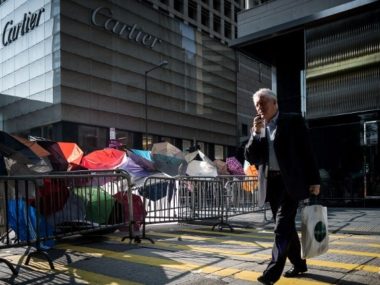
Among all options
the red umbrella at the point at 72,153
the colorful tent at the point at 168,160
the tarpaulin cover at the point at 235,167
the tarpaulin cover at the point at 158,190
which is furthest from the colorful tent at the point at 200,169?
the tarpaulin cover at the point at 158,190

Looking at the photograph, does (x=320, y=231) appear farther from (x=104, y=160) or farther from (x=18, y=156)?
(x=104, y=160)

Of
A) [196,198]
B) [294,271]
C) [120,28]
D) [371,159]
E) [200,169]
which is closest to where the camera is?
[294,271]

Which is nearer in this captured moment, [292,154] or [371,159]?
[292,154]

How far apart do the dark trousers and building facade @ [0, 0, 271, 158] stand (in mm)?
28811

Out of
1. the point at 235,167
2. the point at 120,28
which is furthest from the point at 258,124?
the point at 120,28

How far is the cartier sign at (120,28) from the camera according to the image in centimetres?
4250

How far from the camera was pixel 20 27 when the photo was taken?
4412cm

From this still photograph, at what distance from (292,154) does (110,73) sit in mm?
40199

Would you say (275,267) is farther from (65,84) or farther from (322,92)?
(65,84)

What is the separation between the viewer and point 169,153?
16625 mm

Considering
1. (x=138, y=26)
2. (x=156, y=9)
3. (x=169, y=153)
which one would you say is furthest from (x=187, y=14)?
(x=169, y=153)

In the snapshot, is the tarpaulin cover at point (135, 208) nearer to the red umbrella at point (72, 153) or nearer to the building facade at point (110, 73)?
the red umbrella at point (72, 153)

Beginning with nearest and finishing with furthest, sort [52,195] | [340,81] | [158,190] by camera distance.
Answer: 1. [52,195]
2. [158,190]
3. [340,81]

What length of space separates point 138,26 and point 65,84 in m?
11.7
